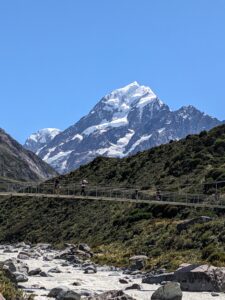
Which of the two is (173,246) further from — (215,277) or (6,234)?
(6,234)

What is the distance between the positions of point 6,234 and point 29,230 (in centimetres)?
407

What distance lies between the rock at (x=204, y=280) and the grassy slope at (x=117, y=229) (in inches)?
225

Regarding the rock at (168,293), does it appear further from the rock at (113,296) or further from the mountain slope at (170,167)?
the mountain slope at (170,167)

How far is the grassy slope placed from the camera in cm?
3531

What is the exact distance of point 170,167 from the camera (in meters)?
69.5

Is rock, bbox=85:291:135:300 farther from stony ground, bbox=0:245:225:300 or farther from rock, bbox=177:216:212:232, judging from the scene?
rock, bbox=177:216:212:232

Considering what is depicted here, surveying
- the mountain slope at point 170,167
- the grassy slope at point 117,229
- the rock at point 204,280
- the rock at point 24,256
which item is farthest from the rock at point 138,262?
the mountain slope at point 170,167

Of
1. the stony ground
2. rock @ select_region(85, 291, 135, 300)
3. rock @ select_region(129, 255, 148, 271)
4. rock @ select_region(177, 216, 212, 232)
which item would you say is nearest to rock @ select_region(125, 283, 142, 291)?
the stony ground

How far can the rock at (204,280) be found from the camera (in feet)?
76.1

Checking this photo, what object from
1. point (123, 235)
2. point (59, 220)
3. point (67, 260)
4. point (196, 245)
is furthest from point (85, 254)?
point (59, 220)

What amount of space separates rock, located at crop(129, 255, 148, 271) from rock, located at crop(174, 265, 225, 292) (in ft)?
31.7

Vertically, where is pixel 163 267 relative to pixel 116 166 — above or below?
below

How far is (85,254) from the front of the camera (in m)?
42.8

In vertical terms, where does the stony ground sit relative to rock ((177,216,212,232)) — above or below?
below
